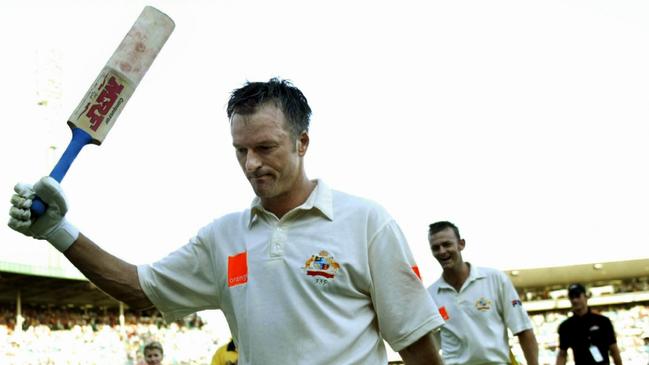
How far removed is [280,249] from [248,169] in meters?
0.32

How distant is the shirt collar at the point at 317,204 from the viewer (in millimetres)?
3109

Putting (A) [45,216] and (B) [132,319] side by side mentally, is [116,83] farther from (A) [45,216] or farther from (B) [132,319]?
(B) [132,319]

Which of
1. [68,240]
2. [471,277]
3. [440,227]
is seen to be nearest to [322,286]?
[68,240]

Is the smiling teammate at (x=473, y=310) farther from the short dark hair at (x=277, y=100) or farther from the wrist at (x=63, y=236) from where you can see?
the wrist at (x=63, y=236)

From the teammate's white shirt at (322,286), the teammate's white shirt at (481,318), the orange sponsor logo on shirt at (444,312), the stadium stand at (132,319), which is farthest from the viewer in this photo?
the stadium stand at (132,319)

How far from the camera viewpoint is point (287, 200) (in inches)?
125

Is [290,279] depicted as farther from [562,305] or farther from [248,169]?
[562,305]

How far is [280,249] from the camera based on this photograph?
9.97 ft

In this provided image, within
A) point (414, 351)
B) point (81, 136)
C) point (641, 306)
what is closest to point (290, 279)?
point (414, 351)

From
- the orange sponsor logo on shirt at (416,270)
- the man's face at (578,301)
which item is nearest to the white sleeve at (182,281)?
the orange sponsor logo on shirt at (416,270)

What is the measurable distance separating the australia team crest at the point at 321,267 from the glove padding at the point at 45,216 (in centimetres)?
89

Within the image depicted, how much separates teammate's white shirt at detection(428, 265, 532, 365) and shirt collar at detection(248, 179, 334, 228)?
4.57 m

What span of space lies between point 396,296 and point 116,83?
1430 mm

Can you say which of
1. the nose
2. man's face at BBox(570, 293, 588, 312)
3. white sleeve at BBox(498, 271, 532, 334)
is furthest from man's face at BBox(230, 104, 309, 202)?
man's face at BBox(570, 293, 588, 312)
